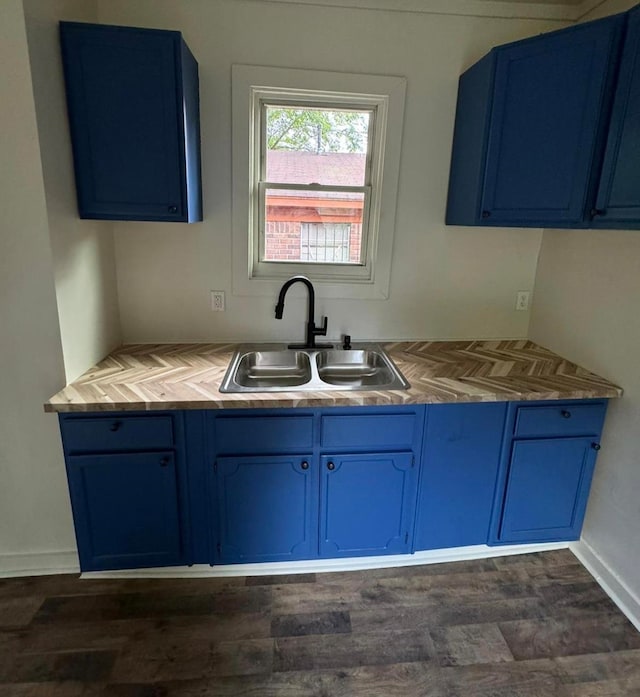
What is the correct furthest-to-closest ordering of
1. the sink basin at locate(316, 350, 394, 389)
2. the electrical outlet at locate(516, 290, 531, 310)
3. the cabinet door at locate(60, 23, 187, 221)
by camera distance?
the electrical outlet at locate(516, 290, 531, 310) < the sink basin at locate(316, 350, 394, 389) < the cabinet door at locate(60, 23, 187, 221)

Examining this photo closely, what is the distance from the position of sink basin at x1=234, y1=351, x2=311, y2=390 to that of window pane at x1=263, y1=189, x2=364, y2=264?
1.68 ft

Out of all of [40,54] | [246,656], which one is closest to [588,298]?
[246,656]

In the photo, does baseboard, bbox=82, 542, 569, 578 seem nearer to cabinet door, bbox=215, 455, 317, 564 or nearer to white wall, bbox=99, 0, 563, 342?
cabinet door, bbox=215, 455, 317, 564

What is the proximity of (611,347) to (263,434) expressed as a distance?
155cm

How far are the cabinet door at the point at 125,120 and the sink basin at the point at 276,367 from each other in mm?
753

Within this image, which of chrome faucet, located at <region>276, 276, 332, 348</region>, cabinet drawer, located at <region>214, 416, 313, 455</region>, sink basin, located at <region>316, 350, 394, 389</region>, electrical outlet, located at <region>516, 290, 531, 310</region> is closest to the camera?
cabinet drawer, located at <region>214, 416, 313, 455</region>

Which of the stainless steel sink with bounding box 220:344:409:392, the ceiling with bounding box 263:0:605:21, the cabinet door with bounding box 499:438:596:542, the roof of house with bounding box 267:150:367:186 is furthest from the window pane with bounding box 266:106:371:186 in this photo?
the cabinet door with bounding box 499:438:596:542

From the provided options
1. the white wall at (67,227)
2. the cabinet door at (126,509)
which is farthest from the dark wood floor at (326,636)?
the white wall at (67,227)

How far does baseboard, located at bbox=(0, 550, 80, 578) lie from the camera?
186 cm

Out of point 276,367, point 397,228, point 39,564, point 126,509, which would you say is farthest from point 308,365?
point 39,564

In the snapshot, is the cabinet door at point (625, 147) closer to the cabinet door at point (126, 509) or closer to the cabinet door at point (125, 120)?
the cabinet door at point (125, 120)

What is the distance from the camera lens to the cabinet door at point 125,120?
5.14 feet

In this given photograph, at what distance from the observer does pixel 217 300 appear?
220 centimetres

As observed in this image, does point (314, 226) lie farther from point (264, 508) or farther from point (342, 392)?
point (264, 508)
